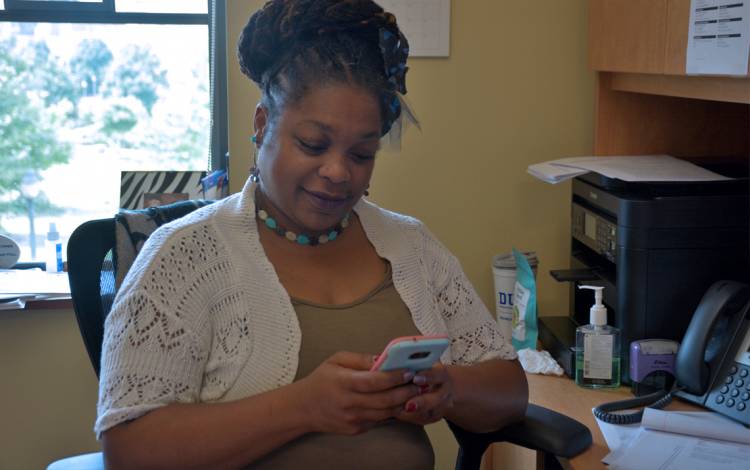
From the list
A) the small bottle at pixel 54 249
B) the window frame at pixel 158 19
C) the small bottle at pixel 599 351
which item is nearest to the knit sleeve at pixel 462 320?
the small bottle at pixel 599 351

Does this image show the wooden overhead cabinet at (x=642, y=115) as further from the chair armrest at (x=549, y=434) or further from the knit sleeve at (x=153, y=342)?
the knit sleeve at (x=153, y=342)

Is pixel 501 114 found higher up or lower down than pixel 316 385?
higher up

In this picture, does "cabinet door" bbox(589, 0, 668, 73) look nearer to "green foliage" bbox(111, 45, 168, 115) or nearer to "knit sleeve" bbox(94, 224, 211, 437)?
"knit sleeve" bbox(94, 224, 211, 437)

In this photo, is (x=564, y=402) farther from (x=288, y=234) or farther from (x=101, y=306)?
(x=101, y=306)

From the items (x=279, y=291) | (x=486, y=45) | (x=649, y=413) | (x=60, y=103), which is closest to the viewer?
(x=279, y=291)

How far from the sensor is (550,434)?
4.81 feet

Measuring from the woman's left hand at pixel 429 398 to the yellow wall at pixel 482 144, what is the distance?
1097mm

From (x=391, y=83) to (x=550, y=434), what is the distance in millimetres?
639

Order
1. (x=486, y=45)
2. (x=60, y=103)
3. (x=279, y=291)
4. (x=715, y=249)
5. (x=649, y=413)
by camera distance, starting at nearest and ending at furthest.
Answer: (x=279, y=291) < (x=649, y=413) < (x=715, y=249) < (x=486, y=45) < (x=60, y=103)

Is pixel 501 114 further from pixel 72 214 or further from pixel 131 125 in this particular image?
pixel 72 214

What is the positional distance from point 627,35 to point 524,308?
691 millimetres

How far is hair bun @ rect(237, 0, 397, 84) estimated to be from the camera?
1376 mm

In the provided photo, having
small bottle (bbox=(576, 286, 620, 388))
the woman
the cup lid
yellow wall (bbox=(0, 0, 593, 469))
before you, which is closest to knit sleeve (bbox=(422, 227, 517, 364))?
the woman

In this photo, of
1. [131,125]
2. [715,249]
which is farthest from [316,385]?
[131,125]
